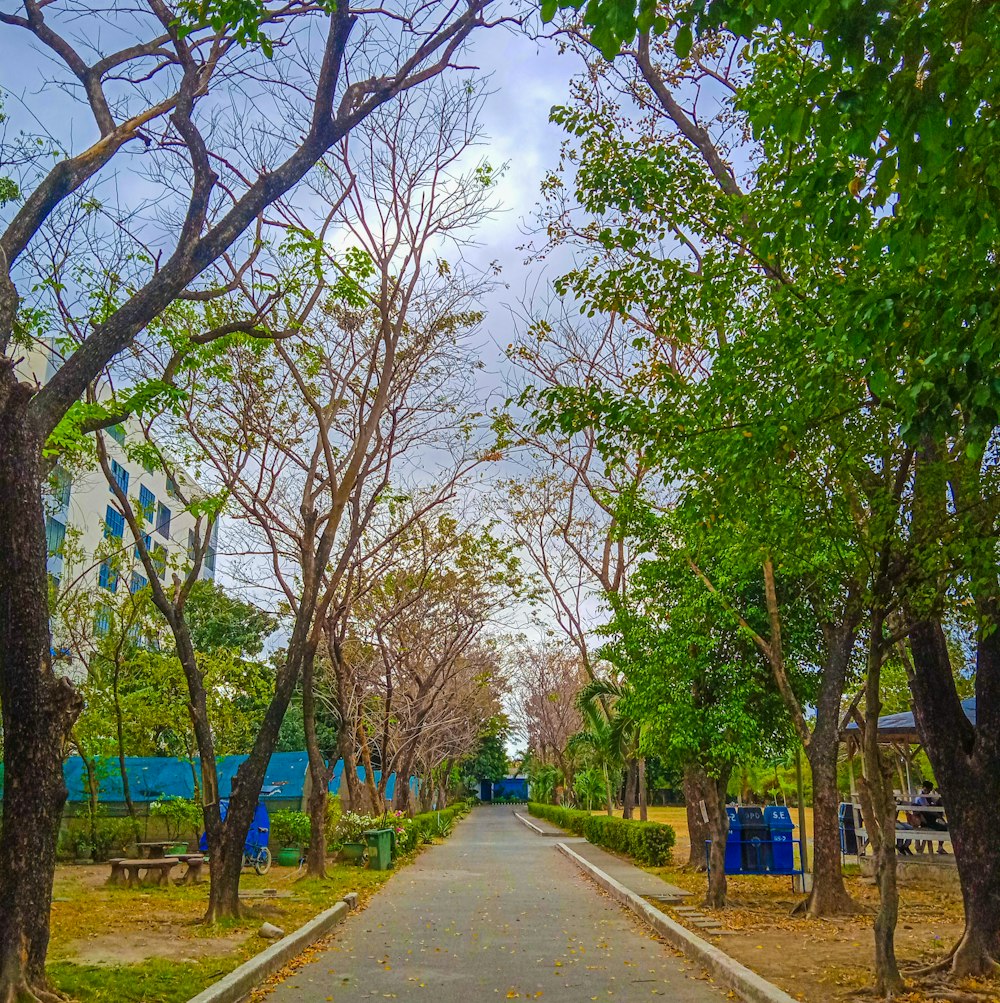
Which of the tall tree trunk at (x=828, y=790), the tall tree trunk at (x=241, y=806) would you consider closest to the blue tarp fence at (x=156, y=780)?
the tall tree trunk at (x=241, y=806)

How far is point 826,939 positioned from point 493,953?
353 centimetres

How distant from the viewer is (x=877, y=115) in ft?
12.9

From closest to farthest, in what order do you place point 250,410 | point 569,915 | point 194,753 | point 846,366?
point 846,366 < point 569,915 < point 250,410 < point 194,753

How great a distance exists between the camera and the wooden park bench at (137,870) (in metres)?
16.0

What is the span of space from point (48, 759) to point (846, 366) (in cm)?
618

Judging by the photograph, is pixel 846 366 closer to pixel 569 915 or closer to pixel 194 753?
pixel 569 915

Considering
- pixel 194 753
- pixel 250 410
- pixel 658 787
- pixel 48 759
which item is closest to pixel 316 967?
pixel 48 759

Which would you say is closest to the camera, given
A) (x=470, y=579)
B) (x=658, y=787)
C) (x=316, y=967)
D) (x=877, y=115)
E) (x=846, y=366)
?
(x=877, y=115)

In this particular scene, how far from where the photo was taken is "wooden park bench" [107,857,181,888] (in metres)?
16.0

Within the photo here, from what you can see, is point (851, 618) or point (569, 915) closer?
point (851, 618)

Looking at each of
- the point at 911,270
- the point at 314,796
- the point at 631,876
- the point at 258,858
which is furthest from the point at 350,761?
the point at 911,270

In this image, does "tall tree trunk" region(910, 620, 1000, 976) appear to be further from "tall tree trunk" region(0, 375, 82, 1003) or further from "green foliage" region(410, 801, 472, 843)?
"green foliage" region(410, 801, 472, 843)

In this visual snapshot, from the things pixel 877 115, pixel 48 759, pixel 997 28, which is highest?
pixel 997 28

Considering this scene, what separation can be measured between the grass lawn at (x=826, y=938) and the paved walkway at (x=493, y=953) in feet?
2.49
